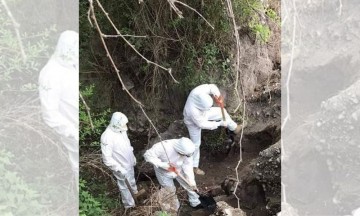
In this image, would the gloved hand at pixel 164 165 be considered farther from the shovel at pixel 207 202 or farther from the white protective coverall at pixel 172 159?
the shovel at pixel 207 202

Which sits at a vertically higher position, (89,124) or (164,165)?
(89,124)

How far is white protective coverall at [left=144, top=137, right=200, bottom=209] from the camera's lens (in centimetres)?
407

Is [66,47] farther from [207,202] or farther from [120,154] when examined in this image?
[207,202]

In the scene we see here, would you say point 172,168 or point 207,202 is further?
point 207,202

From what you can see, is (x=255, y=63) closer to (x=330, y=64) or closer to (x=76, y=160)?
(x=330, y=64)

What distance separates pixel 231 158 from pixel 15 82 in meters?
2.72

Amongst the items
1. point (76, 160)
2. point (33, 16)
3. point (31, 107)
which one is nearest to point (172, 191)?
point (76, 160)

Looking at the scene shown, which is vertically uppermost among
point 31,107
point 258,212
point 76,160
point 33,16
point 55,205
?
point 33,16

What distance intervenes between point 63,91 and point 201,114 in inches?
67.6

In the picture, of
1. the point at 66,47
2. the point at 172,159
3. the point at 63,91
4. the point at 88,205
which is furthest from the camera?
the point at 172,159

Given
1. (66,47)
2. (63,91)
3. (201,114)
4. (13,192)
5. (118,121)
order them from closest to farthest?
(13,192) < (66,47) < (63,91) < (118,121) < (201,114)

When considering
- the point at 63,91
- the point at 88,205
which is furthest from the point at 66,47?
the point at 88,205

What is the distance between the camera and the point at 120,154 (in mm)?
4016

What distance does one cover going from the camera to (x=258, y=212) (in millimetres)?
4504
